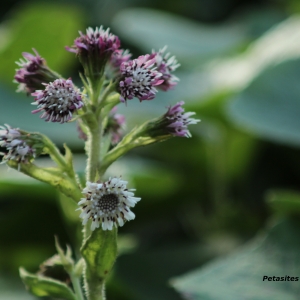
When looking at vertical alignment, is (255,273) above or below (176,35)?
below

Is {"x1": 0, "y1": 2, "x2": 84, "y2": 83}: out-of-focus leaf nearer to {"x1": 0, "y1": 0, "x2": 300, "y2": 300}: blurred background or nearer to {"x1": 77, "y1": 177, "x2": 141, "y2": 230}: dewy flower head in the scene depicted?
{"x1": 0, "y1": 0, "x2": 300, "y2": 300}: blurred background

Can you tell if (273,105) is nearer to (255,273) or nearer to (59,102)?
(255,273)

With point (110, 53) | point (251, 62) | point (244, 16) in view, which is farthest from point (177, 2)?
point (110, 53)

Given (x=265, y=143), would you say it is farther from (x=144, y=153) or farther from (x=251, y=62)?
(x=144, y=153)

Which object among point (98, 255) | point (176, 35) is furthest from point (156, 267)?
point (176, 35)

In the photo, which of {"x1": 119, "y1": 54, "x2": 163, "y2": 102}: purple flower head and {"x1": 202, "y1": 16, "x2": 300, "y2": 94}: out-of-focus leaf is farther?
{"x1": 202, "y1": 16, "x2": 300, "y2": 94}: out-of-focus leaf

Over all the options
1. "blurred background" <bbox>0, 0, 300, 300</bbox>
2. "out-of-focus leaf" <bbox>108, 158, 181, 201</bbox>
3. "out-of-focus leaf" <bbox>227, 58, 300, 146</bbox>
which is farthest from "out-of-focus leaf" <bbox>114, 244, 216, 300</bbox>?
"out-of-focus leaf" <bbox>227, 58, 300, 146</bbox>

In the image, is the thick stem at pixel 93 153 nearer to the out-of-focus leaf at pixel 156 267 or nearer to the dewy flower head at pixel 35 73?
the dewy flower head at pixel 35 73
